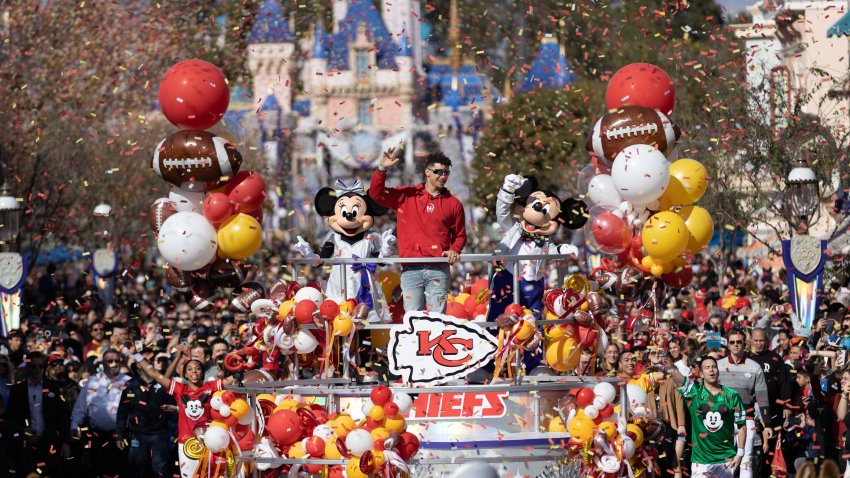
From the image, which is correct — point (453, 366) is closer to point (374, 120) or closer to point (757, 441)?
point (757, 441)

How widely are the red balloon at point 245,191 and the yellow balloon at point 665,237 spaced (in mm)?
3073

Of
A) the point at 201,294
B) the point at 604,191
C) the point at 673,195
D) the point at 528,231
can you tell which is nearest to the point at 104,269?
the point at 201,294

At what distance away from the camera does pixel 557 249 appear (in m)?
13.4

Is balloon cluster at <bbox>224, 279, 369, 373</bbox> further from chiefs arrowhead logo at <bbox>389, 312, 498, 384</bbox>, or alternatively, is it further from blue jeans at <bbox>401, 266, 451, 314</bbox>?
chiefs arrowhead logo at <bbox>389, 312, 498, 384</bbox>

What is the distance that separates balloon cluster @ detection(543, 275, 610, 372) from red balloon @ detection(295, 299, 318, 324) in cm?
184

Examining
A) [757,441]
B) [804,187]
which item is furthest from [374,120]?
[757,441]

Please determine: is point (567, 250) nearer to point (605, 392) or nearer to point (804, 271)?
point (605, 392)

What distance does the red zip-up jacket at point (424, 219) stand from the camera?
12648 mm

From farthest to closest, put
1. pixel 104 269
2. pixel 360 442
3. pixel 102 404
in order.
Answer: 1. pixel 104 269
2. pixel 102 404
3. pixel 360 442

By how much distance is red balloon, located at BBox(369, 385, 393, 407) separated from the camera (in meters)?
11.0

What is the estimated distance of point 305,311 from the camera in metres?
11.9

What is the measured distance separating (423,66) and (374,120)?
30.9 feet

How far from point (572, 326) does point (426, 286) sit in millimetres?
1153

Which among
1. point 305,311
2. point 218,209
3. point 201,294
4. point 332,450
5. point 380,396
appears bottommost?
point 332,450
